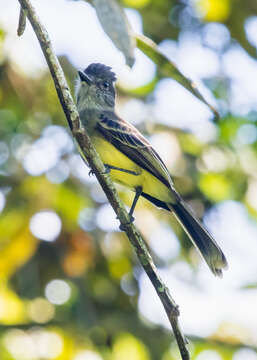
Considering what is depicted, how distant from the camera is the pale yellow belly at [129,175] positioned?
3.96 metres

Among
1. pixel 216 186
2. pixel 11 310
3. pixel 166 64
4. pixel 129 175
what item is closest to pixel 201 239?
pixel 129 175

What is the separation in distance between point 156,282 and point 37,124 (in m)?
3.73

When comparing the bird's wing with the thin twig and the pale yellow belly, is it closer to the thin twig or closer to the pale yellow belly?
the pale yellow belly

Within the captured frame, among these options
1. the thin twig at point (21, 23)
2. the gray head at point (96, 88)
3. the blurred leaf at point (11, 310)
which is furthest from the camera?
the blurred leaf at point (11, 310)

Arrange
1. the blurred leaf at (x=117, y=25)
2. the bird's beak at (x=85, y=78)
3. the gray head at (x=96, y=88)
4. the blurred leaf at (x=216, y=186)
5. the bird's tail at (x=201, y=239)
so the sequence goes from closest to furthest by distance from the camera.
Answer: the blurred leaf at (x=117, y=25) < the bird's tail at (x=201, y=239) < the bird's beak at (x=85, y=78) < the gray head at (x=96, y=88) < the blurred leaf at (x=216, y=186)

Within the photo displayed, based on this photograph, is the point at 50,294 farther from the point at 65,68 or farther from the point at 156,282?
the point at 156,282

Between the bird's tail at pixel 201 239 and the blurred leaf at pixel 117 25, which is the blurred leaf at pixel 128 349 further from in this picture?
the blurred leaf at pixel 117 25

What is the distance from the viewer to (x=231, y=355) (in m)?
5.41

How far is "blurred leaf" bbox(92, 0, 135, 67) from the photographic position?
2082mm

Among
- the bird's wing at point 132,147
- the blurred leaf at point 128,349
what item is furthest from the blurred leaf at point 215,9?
the blurred leaf at point 128,349

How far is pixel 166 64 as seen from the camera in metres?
2.67

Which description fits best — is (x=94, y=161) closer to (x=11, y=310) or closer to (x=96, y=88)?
(x=96, y=88)

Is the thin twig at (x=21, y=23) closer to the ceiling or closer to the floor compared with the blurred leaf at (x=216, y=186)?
closer to the floor

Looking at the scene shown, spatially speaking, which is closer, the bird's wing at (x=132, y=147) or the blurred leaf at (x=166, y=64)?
the blurred leaf at (x=166, y=64)
